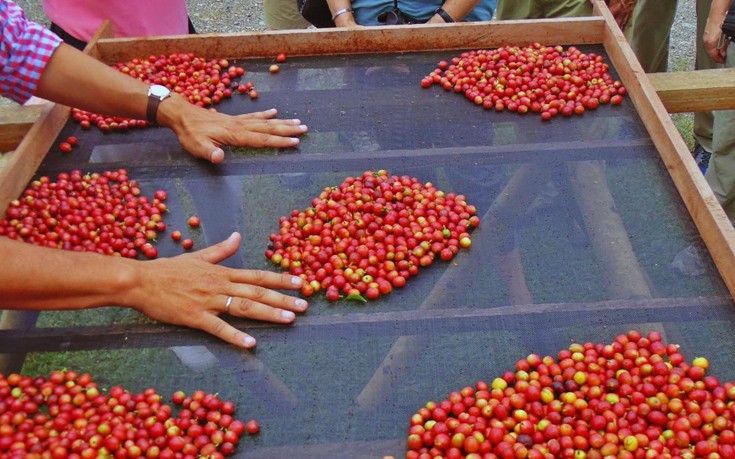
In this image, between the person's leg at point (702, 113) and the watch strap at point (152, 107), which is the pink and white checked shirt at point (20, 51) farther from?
the person's leg at point (702, 113)

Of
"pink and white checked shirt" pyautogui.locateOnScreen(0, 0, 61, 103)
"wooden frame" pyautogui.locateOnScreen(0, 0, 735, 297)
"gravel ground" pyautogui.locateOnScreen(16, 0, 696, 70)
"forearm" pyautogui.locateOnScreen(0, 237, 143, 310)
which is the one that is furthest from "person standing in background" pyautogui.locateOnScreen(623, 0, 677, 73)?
"forearm" pyautogui.locateOnScreen(0, 237, 143, 310)

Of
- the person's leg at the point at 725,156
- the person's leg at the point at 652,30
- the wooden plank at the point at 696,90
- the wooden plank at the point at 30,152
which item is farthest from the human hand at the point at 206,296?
the person's leg at the point at 652,30

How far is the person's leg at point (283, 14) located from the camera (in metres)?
4.80

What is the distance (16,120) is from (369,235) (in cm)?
179

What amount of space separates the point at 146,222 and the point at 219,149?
1.51ft

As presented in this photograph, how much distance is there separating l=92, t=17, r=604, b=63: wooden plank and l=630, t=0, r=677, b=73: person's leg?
1998mm

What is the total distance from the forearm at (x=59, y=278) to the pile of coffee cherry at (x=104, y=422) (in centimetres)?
24

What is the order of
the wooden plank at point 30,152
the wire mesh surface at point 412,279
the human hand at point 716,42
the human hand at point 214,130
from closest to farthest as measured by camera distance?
the wire mesh surface at point 412,279
the wooden plank at point 30,152
the human hand at point 214,130
the human hand at point 716,42

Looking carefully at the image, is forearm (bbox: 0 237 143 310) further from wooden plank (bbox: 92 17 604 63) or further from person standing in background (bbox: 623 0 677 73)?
person standing in background (bbox: 623 0 677 73)

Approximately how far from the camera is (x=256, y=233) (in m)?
2.54

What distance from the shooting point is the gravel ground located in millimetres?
6672

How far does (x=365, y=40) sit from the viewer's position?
11.0 feet

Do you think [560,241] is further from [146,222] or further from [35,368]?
[35,368]

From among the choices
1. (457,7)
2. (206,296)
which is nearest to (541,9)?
(457,7)
